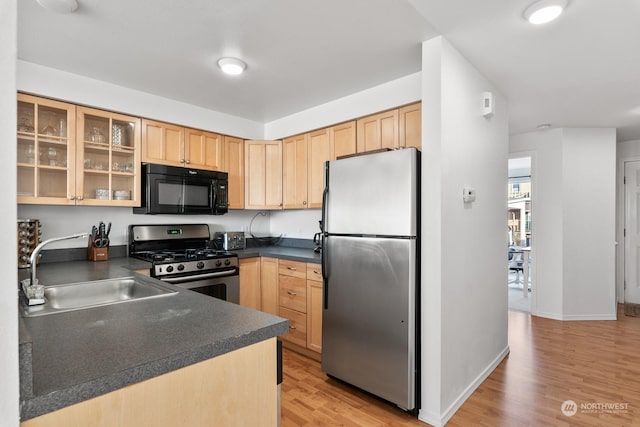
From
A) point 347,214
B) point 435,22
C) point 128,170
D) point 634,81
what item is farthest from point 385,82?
point 128,170

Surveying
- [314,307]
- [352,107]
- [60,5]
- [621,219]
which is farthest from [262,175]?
[621,219]

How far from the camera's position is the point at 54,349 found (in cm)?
94

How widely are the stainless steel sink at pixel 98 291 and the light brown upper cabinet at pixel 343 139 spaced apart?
6.60ft

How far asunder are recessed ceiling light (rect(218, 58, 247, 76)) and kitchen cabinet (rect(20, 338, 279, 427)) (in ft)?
6.76

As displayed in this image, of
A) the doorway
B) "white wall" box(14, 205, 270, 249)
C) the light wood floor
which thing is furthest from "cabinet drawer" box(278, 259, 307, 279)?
the doorway

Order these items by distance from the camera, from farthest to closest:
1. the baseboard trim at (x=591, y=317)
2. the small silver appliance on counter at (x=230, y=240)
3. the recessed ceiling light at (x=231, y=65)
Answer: the baseboard trim at (x=591, y=317) → the small silver appliance on counter at (x=230, y=240) → the recessed ceiling light at (x=231, y=65)

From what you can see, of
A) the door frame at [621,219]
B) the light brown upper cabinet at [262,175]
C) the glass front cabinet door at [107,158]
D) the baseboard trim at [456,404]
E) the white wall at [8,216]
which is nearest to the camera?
the white wall at [8,216]

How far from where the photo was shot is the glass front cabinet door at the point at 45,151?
2.49m

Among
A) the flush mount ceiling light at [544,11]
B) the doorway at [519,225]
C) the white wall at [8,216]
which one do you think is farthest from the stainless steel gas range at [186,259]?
the doorway at [519,225]

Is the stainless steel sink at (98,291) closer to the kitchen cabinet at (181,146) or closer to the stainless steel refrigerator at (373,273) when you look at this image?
the stainless steel refrigerator at (373,273)

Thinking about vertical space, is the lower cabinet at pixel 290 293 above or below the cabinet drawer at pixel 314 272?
below

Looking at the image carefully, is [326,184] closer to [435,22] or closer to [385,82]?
[385,82]

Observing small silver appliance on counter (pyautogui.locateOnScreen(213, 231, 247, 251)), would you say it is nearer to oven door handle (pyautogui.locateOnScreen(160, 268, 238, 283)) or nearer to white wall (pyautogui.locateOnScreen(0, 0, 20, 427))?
oven door handle (pyautogui.locateOnScreen(160, 268, 238, 283))

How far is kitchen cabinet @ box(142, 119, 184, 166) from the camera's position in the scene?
308 centimetres
